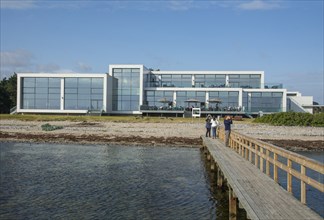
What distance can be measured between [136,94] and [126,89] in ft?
7.38

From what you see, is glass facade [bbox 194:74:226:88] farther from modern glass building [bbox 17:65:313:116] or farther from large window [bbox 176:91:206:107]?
large window [bbox 176:91:206:107]

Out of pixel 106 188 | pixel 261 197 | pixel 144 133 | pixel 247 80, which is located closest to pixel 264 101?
pixel 247 80

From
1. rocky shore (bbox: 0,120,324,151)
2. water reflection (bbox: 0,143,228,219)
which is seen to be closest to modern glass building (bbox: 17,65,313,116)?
rocky shore (bbox: 0,120,324,151)

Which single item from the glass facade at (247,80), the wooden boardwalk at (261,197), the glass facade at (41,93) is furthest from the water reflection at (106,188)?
the glass facade at (247,80)

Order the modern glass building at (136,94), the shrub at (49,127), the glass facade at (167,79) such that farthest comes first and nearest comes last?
the glass facade at (167,79), the modern glass building at (136,94), the shrub at (49,127)

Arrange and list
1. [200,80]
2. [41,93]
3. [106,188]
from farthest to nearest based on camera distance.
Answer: [200,80] < [41,93] < [106,188]

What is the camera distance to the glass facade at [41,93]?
230 feet

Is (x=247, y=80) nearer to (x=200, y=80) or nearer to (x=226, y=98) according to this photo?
(x=226, y=98)

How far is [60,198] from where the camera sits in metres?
13.8

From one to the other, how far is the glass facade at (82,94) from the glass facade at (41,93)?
1.75 meters

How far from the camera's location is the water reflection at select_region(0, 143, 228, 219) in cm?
1220

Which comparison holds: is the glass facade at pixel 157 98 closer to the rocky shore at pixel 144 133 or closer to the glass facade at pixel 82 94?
the glass facade at pixel 82 94

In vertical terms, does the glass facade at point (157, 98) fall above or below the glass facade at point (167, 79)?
below

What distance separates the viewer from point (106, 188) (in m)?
15.6
